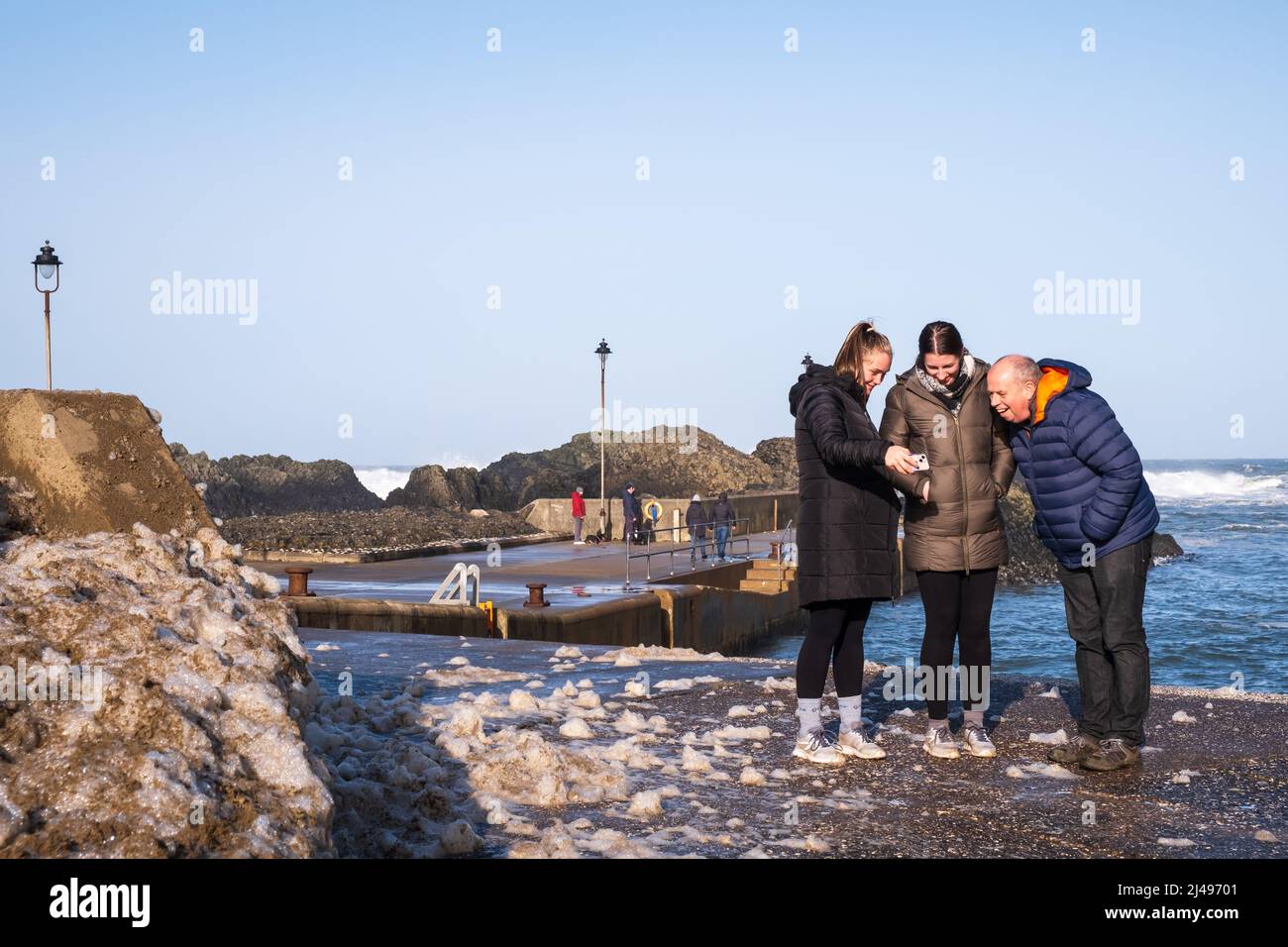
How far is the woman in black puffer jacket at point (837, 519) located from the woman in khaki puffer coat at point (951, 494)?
13 cm

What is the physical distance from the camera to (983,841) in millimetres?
4148

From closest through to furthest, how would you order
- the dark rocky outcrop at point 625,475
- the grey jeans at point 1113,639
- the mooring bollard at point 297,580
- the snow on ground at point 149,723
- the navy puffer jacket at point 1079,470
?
the snow on ground at point 149,723, the navy puffer jacket at point 1079,470, the grey jeans at point 1113,639, the mooring bollard at point 297,580, the dark rocky outcrop at point 625,475

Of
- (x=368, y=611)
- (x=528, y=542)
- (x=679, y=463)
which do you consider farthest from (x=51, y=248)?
(x=679, y=463)

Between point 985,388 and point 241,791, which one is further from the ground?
point 985,388

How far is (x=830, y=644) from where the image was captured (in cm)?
533

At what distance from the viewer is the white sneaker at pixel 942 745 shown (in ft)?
17.6

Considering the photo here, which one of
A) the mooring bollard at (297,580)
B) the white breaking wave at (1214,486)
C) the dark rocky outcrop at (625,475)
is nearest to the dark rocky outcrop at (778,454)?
the dark rocky outcrop at (625,475)

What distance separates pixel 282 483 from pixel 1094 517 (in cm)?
6644

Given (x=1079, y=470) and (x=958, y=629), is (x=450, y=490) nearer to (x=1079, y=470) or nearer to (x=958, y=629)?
(x=958, y=629)

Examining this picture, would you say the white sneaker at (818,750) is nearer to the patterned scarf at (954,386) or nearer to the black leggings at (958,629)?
the black leggings at (958,629)

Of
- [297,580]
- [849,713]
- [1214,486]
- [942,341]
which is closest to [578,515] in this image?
[297,580]

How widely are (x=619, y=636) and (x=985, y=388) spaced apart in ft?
37.4

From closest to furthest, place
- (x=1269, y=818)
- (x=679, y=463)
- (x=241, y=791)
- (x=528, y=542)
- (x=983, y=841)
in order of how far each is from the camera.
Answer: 1. (x=241, y=791)
2. (x=983, y=841)
3. (x=1269, y=818)
4. (x=528, y=542)
5. (x=679, y=463)
